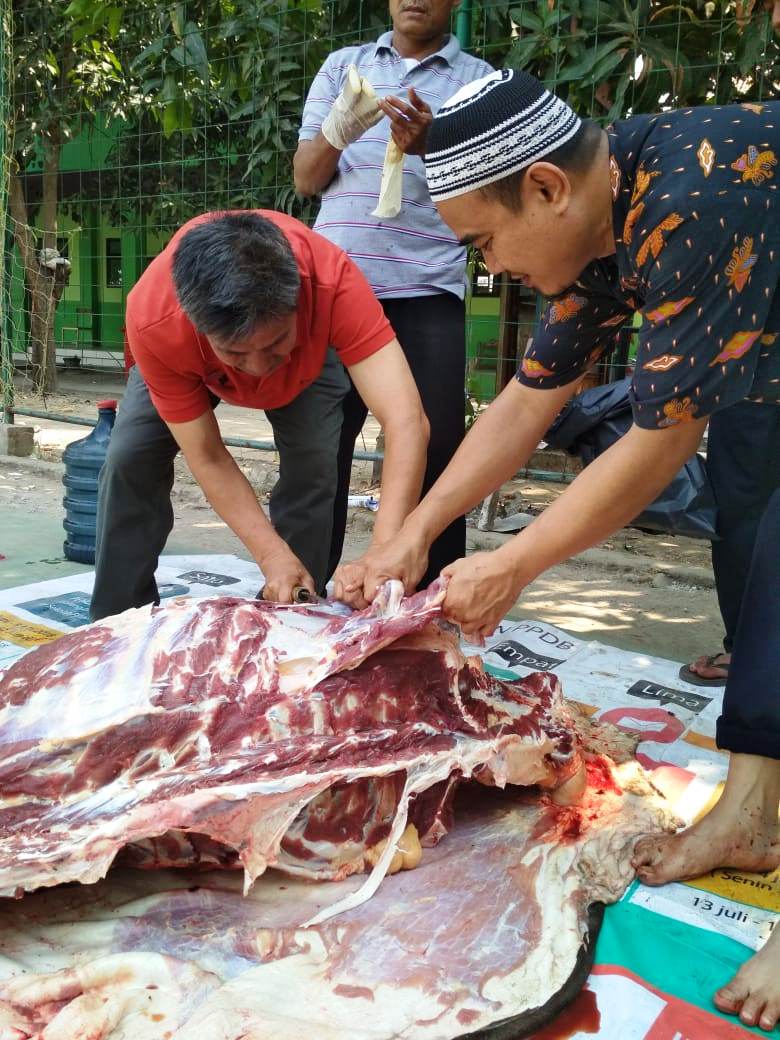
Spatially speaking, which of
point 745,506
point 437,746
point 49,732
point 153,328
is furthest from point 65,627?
point 745,506

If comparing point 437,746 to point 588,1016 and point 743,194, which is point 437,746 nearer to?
point 588,1016

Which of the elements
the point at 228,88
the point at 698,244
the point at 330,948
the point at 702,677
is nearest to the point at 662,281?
the point at 698,244

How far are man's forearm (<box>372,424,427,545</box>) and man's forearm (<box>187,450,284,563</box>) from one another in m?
0.32

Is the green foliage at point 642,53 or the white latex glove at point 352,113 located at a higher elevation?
the green foliage at point 642,53

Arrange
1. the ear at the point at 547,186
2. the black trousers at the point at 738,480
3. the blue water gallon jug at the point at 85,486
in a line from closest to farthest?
the ear at the point at 547,186 → the black trousers at the point at 738,480 → the blue water gallon jug at the point at 85,486

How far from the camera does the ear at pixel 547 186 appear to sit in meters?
1.47

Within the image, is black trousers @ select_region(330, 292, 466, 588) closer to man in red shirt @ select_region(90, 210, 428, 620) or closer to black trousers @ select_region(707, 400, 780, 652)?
man in red shirt @ select_region(90, 210, 428, 620)

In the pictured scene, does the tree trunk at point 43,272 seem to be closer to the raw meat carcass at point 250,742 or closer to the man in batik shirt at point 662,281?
the raw meat carcass at point 250,742

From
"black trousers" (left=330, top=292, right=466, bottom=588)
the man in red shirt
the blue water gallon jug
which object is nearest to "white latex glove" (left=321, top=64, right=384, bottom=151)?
the man in red shirt

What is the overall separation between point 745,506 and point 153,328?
1688mm

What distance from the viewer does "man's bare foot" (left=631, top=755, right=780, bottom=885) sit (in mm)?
1767

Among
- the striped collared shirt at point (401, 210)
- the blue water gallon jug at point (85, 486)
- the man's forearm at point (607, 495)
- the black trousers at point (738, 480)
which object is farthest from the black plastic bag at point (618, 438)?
the blue water gallon jug at point (85, 486)

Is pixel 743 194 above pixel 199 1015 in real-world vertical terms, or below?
above

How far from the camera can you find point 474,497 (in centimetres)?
213
